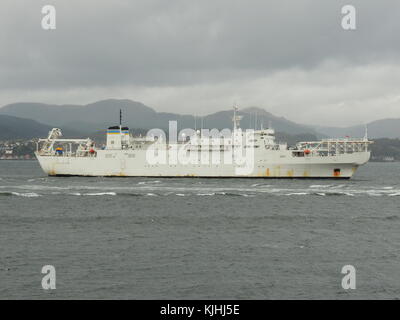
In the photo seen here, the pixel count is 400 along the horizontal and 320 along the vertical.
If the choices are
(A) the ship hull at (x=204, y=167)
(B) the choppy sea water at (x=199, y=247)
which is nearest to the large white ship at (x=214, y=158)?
(A) the ship hull at (x=204, y=167)

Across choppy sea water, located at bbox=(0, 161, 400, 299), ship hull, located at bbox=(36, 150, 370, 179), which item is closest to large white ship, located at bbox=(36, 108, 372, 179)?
ship hull, located at bbox=(36, 150, 370, 179)

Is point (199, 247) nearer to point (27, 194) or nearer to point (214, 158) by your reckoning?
point (27, 194)

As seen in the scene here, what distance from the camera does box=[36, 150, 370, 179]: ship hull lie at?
194ft

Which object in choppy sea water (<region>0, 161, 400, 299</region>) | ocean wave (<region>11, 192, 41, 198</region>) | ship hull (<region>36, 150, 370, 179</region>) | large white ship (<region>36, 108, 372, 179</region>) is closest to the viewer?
choppy sea water (<region>0, 161, 400, 299</region>)

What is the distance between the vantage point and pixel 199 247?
851 inches

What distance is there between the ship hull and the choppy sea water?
19631mm

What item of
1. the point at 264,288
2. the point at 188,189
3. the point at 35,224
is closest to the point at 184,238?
the point at 264,288

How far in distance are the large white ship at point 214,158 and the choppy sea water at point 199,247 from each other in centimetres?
1993

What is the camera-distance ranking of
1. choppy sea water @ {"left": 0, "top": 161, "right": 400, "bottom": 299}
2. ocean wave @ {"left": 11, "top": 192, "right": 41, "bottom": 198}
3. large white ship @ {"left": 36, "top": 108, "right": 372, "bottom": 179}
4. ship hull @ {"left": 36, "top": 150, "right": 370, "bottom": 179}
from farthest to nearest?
large white ship @ {"left": 36, "top": 108, "right": 372, "bottom": 179} < ship hull @ {"left": 36, "top": 150, "right": 370, "bottom": 179} < ocean wave @ {"left": 11, "top": 192, "right": 41, "bottom": 198} < choppy sea water @ {"left": 0, "top": 161, "right": 400, "bottom": 299}

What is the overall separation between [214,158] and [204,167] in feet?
6.38

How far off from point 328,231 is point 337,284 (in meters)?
10.1

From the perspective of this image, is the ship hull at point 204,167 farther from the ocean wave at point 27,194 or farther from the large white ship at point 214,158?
the ocean wave at point 27,194

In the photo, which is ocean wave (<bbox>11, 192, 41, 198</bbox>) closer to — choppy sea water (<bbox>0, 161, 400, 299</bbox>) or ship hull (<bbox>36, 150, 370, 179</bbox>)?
choppy sea water (<bbox>0, 161, 400, 299</bbox>)

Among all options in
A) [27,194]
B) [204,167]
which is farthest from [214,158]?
[27,194]
